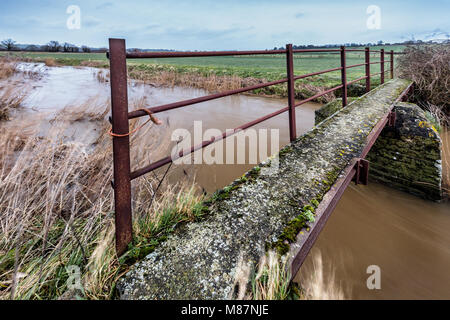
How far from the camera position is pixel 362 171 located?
2316 mm

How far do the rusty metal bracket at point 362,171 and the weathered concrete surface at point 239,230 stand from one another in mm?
107

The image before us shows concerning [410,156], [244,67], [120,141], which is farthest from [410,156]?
[244,67]

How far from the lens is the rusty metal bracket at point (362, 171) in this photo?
2.27 meters

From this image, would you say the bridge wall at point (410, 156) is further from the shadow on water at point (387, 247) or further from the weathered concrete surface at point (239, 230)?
the weathered concrete surface at point (239, 230)

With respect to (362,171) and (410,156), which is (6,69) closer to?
(362,171)

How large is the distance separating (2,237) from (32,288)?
103 centimetres

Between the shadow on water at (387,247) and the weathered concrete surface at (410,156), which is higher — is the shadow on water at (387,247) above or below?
below

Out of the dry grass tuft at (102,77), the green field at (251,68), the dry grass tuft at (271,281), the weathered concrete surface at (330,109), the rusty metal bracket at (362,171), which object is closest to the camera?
the dry grass tuft at (271,281)

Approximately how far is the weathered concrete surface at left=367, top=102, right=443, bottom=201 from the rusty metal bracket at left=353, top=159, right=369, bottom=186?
205 centimetres

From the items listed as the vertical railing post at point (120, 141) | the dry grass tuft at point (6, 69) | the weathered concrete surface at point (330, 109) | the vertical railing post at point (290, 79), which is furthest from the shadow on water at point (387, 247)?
the dry grass tuft at point (6, 69)

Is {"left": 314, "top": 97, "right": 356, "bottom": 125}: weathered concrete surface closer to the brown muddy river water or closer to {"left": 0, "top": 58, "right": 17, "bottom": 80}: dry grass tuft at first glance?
the brown muddy river water

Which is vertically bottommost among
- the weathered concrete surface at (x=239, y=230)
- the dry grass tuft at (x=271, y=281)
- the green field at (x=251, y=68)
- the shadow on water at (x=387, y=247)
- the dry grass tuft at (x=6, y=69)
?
the shadow on water at (x=387, y=247)

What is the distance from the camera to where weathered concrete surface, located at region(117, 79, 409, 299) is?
1107 millimetres

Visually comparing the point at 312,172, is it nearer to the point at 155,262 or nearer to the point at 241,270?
the point at 241,270
